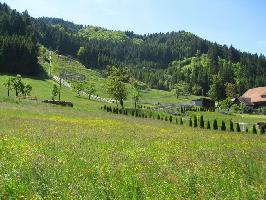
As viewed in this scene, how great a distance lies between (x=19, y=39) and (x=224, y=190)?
16266 cm

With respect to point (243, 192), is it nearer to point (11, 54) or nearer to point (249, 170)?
point (249, 170)

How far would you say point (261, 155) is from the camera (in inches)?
817

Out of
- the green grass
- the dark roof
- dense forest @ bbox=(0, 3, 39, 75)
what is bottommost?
the green grass

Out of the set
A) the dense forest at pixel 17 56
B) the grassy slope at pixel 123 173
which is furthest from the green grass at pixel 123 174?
the dense forest at pixel 17 56

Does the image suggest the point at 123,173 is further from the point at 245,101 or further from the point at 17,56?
the point at 17,56

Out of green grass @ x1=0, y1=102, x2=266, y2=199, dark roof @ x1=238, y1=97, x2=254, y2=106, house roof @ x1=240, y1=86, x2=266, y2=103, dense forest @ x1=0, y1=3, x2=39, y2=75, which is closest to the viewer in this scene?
green grass @ x1=0, y1=102, x2=266, y2=199

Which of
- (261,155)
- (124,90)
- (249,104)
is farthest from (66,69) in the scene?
(261,155)

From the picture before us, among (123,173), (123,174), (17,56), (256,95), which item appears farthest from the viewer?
(256,95)

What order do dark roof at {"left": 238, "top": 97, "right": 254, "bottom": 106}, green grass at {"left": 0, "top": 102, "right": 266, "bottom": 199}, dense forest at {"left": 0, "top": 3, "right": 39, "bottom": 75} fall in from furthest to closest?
dark roof at {"left": 238, "top": 97, "right": 254, "bottom": 106} < dense forest at {"left": 0, "top": 3, "right": 39, "bottom": 75} < green grass at {"left": 0, "top": 102, "right": 266, "bottom": 199}

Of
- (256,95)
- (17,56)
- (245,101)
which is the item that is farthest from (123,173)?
(256,95)

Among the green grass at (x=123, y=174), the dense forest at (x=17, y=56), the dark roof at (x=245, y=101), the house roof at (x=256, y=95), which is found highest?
the dense forest at (x=17, y=56)

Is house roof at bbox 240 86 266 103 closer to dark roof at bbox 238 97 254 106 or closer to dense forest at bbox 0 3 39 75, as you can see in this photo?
dark roof at bbox 238 97 254 106

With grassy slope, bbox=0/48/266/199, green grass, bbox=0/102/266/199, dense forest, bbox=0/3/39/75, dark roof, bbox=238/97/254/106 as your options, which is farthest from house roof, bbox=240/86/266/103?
green grass, bbox=0/102/266/199

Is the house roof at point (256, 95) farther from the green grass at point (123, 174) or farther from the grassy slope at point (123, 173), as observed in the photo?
the green grass at point (123, 174)
